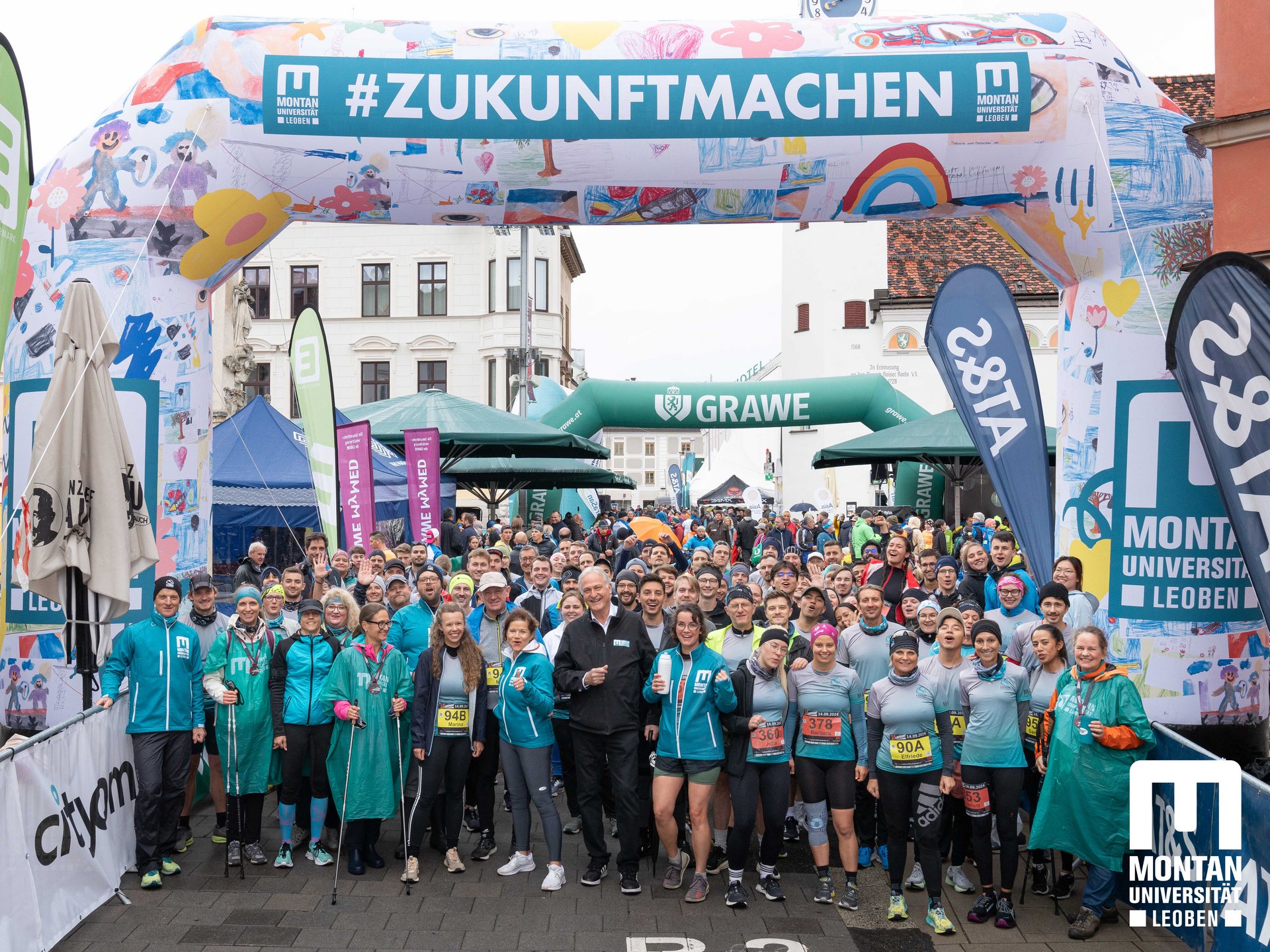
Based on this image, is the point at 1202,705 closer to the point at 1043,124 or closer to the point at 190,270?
the point at 1043,124

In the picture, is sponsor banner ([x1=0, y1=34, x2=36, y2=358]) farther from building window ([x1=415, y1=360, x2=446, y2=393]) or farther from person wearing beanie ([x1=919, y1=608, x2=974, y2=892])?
building window ([x1=415, y1=360, x2=446, y2=393])

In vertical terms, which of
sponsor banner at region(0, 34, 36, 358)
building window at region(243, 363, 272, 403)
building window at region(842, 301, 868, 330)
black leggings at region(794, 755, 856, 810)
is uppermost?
building window at region(842, 301, 868, 330)

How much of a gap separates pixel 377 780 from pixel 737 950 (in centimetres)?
241

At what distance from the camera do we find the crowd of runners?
241 inches

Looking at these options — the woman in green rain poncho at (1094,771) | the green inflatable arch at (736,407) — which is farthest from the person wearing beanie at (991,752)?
the green inflatable arch at (736,407)

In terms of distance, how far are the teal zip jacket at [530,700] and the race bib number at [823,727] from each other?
1.51m

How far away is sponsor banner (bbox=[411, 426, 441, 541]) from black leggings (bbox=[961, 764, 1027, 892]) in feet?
29.1

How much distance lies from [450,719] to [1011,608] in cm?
371

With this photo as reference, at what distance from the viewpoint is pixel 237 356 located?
100ft

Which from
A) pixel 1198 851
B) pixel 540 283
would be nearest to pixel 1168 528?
pixel 1198 851

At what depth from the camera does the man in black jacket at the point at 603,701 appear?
668 centimetres

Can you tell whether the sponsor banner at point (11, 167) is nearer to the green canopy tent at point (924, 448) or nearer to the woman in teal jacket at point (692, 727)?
Answer: the woman in teal jacket at point (692, 727)

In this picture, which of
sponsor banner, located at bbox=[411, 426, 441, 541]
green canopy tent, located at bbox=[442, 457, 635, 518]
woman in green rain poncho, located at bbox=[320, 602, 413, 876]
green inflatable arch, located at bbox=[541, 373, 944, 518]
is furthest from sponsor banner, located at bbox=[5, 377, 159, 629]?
green inflatable arch, located at bbox=[541, 373, 944, 518]

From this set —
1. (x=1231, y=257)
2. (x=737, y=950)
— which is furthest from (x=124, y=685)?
(x=1231, y=257)
